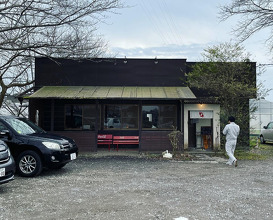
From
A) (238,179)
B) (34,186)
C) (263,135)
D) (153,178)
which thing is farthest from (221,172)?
(263,135)

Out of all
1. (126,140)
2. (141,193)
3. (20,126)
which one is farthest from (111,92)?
(141,193)

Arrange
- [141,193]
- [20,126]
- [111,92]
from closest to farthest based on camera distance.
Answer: [141,193], [20,126], [111,92]

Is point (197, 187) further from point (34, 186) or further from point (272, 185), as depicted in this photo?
point (34, 186)

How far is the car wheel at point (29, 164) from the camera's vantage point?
7.42 meters

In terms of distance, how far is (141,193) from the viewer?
5.96 meters

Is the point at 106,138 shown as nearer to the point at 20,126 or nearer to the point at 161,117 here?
the point at 161,117

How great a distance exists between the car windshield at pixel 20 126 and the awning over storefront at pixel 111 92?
358 centimetres

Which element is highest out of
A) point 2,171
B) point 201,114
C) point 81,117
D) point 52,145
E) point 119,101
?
point 119,101

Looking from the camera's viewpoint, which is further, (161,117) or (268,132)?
(268,132)

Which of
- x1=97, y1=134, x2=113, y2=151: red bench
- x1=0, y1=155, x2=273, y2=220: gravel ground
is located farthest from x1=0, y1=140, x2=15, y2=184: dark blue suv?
x1=97, y1=134, x2=113, y2=151: red bench

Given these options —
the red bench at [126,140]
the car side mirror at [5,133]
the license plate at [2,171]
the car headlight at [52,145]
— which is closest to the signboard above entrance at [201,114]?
the red bench at [126,140]

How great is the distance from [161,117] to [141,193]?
8116 mm

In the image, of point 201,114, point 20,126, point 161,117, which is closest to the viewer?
point 20,126

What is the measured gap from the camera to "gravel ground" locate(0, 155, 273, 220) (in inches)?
185
